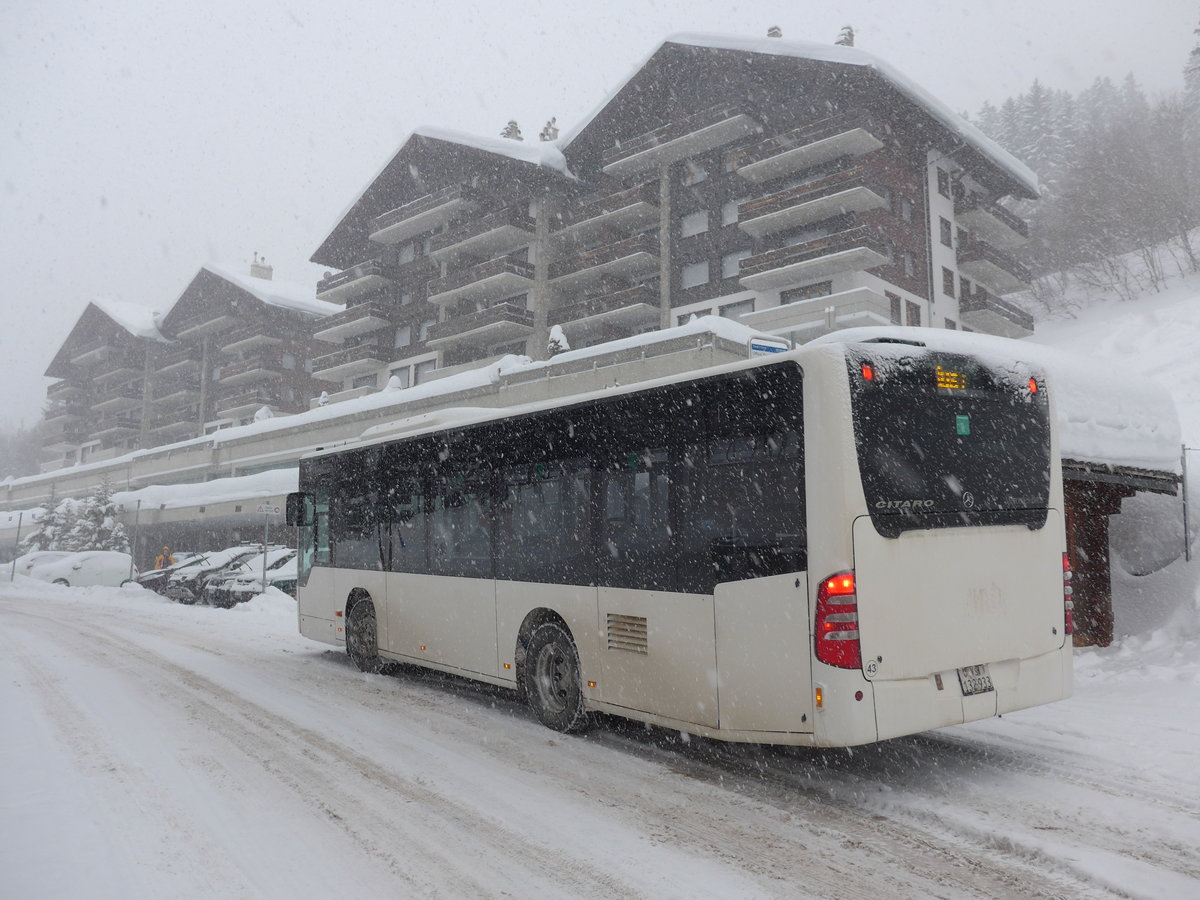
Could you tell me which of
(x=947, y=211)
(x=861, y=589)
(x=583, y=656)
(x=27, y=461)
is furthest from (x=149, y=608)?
(x=27, y=461)

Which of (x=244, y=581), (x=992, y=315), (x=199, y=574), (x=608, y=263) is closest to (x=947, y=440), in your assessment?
(x=244, y=581)

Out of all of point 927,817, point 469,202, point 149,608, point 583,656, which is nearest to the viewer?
point 927,817

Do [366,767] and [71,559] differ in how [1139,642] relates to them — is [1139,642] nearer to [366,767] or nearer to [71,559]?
[366,767]

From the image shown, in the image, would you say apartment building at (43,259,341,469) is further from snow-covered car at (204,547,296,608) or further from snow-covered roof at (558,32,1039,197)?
snow-covered car at (204,547,296,608)

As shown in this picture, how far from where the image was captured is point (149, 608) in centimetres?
2067

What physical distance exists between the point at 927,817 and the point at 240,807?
4.07m

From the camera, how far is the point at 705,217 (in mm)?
37844

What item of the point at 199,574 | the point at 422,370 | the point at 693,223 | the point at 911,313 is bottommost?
the point at 199,574

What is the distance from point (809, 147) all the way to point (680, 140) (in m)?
6.27

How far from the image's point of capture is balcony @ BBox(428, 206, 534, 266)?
42.6 metres

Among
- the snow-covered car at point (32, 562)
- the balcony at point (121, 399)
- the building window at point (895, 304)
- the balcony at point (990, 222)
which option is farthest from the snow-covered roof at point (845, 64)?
the balcony at point (121, 399)

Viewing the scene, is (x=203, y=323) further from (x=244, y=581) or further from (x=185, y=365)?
(x=244, y=581)

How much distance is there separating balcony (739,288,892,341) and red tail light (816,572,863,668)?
88.1ft

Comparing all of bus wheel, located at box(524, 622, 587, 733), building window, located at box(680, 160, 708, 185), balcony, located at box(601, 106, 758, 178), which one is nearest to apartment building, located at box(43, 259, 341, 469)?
balcony, located at box(601, 106, 758, 178)
